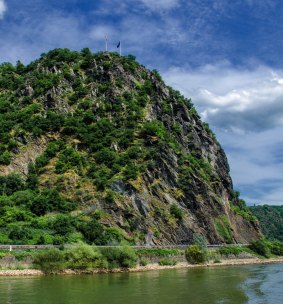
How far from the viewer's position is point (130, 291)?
45344 millimetres

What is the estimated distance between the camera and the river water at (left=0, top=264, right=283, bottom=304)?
39344mm

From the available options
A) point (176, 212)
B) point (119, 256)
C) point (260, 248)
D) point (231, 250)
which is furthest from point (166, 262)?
point (260, 248)

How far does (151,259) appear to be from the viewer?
82000mm

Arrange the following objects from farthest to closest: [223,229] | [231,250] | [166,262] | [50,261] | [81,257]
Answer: [223,229] → [231,250] → [166,262] → [81,257] → [50,261]

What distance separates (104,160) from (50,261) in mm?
50043

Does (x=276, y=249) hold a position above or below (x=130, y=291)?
above

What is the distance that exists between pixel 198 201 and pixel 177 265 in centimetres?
2858

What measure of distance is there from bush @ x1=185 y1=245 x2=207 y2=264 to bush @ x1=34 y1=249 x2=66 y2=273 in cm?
3359

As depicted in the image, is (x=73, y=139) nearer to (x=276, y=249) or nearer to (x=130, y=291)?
(x=276, y=249)

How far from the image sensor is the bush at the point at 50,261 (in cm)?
6300

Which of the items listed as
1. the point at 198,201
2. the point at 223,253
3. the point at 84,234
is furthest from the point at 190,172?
the point at 84,234

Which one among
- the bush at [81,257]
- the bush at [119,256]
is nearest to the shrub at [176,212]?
the bush at [119,256]

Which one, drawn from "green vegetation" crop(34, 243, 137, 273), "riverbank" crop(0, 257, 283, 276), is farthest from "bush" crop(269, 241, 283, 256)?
"green vegetation" crop(34, 243, 137, 273)

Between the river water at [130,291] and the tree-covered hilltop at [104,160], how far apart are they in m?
21.9
